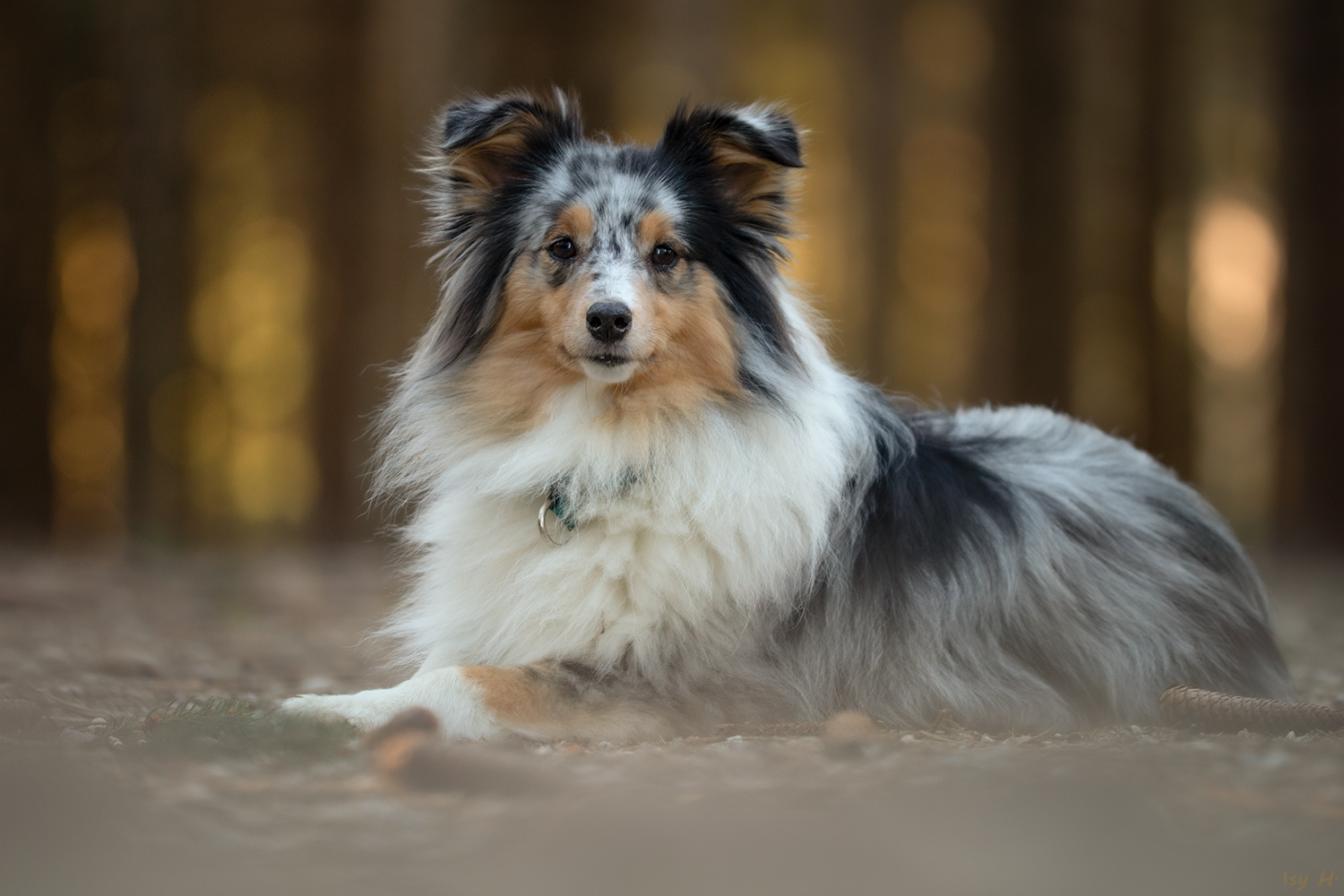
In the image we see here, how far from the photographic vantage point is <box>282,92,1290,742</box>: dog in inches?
154

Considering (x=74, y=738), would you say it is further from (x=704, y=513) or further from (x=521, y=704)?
(x=704, y=513)

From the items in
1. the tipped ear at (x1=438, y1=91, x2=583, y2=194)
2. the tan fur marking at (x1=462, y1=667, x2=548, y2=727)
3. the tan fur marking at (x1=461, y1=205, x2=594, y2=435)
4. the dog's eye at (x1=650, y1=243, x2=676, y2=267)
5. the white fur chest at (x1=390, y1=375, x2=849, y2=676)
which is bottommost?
the tan fur marking at (x1=462, y1=667, x2=548, y2=727)

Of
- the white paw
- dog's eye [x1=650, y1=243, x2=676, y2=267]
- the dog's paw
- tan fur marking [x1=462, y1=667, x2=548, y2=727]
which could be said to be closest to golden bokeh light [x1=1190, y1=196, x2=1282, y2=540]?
dog's eye [x1=650, y1=243, x2=676, y2=267]

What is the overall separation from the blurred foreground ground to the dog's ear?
6.84 feet

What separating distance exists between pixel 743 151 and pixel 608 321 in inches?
39.7

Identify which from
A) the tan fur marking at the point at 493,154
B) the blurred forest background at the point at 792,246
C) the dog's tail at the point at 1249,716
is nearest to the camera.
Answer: the dog's tail at the point at 1249,716

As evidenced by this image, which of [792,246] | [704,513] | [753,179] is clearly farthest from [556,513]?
[792,246]

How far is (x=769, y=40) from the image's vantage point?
55.6 feet

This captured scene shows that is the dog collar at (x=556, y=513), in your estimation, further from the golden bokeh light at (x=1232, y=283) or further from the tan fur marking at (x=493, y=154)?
the golden bokeh light at (x=1232, y=283)

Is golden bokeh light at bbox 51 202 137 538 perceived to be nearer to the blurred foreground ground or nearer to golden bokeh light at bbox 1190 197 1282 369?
the blurred foreground ground

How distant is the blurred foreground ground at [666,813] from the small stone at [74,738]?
0.02 m

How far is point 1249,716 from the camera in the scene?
3.83 m

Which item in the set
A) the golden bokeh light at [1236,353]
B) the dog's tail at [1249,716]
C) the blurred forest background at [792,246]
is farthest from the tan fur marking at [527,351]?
the golden bokeh light at [1236,353]

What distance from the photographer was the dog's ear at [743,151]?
4.41 meters
